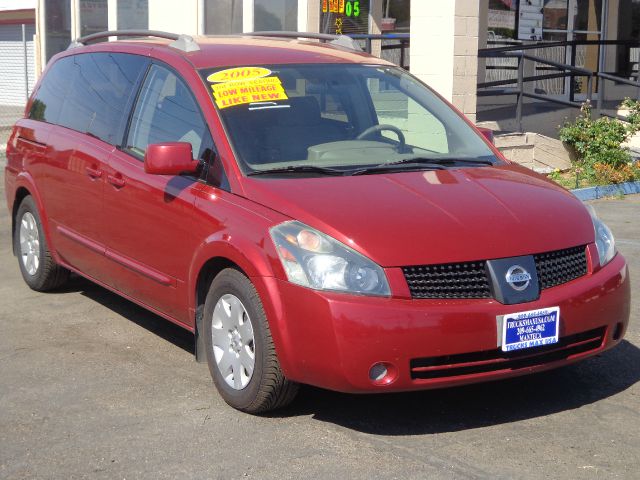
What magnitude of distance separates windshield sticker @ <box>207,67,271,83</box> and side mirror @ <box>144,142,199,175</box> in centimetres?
56

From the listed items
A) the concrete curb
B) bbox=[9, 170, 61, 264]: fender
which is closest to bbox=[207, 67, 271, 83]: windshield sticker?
bbox=[9, 170, 61, 264]: fender

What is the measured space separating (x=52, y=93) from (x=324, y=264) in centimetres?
363

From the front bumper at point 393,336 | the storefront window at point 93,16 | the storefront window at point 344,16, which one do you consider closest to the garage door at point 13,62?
the storefront window at point 93,16

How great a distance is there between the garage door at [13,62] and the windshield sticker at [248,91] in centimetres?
2438

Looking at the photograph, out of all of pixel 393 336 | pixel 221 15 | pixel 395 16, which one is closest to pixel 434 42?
pixel 395 16

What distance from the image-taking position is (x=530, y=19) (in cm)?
1811

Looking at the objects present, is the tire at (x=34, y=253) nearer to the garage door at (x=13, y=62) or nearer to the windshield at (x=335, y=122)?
the windshield at (x=335, y=122)

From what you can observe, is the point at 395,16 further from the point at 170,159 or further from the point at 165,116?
the point at 170,159

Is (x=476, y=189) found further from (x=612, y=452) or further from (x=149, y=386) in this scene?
(x=149, y=386)

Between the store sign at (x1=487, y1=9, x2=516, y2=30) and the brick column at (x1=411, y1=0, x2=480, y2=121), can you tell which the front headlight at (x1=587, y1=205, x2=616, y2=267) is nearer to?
the brick column at (x1=411, y1=0, x2=480, y2=121)

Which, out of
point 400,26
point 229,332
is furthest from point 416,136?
point 400,26

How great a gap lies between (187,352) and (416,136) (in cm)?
183

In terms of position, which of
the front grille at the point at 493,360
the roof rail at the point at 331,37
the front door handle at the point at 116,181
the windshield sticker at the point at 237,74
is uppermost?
the roof rail at the point at 331,37

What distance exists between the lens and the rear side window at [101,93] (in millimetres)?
6375
